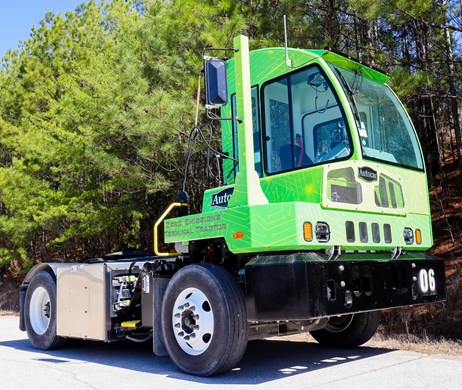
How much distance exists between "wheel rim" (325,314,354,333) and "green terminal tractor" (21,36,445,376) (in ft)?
3.43

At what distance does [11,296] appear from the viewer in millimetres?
19094

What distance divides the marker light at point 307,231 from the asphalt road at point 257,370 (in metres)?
1.31

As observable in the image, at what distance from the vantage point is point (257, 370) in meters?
5.73

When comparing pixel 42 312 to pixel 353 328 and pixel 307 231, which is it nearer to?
pixel 353 328

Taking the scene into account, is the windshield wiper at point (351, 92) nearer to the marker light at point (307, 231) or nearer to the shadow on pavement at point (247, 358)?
the marker light at point (307, 231)

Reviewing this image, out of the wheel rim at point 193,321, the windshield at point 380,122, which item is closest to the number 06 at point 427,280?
the windshield at point 380,122

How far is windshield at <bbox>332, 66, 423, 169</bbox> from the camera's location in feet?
18.4

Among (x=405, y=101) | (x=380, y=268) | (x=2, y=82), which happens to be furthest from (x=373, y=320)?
(x=2, y=82)

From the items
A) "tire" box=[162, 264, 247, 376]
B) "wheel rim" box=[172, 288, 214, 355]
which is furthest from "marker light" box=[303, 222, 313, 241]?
"wheel rim" box=[172, 288, 214, 355]

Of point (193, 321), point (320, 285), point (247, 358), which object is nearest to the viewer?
point (320, 285)

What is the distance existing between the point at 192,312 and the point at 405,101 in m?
6.52

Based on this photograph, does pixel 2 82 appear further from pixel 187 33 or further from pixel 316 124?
pixel 316 124

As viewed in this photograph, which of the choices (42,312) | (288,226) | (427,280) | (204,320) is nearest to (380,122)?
(427,280)

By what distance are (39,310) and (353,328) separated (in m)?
4.31
